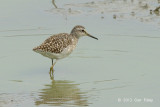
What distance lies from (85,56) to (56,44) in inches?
67.5

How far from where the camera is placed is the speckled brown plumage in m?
16.2

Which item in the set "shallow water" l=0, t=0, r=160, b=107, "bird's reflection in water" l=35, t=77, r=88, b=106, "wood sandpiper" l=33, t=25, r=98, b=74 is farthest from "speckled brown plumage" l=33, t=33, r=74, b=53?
"bird's reflection in water" l=35, t=77, r=88, b=106

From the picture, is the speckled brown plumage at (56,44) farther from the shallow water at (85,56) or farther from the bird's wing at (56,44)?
the shallow water at (85,56)

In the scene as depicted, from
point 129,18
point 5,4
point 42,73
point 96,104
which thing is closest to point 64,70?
point 42,73

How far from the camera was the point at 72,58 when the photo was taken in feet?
58.8

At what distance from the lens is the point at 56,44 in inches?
648

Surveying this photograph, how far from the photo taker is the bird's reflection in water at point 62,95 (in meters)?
13.9

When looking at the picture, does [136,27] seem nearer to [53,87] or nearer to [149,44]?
[149,44]

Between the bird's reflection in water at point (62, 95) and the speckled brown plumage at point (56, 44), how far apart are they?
1.00 metres

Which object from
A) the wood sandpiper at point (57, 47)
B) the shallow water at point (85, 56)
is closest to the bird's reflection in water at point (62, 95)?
the shallow water at point (85, 56)

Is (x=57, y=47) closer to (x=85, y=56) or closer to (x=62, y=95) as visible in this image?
(x=85, y=56)

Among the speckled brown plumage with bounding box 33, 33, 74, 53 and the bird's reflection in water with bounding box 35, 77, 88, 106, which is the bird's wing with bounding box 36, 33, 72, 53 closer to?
the speckled brown plumage with bounding box 33, 33, 74, 53

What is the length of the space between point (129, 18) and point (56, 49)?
5.66m

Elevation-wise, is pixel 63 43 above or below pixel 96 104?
above
